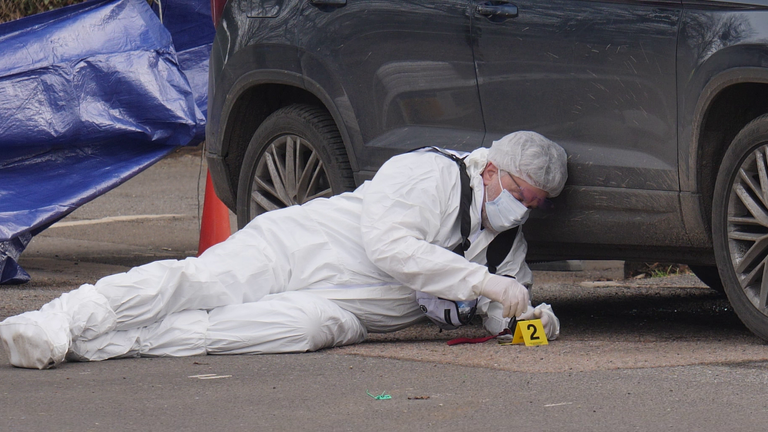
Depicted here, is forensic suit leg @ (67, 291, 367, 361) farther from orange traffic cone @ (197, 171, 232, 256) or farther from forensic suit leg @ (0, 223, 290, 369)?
orange traffic cone @ (197, 171, 232, 256)

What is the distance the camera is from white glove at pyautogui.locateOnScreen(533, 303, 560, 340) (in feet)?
14.3

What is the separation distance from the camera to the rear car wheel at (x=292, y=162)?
511 centimetres

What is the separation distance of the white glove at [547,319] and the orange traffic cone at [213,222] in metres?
2.91

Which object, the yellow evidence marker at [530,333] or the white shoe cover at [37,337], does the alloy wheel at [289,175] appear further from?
the white shoe cover at [37,337]

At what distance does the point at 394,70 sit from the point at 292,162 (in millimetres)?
771

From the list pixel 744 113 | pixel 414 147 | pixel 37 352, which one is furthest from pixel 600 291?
pixel 37 352

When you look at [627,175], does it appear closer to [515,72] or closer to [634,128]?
[634,128]

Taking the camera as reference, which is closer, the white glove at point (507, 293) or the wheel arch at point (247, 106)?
the white glove at point (507, 293)

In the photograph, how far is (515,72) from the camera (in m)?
4.32

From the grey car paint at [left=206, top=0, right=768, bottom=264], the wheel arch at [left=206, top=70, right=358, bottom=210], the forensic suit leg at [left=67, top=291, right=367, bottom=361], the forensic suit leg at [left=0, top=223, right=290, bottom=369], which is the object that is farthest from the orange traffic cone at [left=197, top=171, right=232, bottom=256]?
the forensic suit leg at [left=67, top=291, right=367, bottom=361]

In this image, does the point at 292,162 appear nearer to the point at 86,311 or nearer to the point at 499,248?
the point at 499,248

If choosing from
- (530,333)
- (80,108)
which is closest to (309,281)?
(530,333)

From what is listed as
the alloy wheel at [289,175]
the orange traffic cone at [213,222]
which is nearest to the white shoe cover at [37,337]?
the alloy wheel at [289,175]

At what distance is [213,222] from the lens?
6.96 m
